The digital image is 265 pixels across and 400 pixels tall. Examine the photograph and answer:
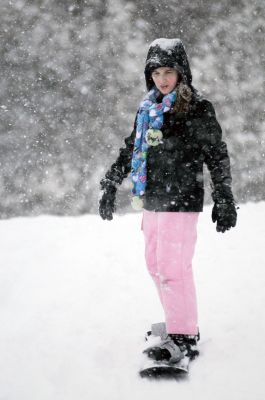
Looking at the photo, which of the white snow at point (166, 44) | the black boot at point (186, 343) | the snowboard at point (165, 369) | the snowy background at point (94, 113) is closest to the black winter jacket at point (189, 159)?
the white snow at point (166, 44)

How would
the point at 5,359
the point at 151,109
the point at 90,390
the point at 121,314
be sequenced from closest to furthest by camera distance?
the point at 90,390 < the point at 151,109 < the point at 5,359 < the point at 121,314

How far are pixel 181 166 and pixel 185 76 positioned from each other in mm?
562

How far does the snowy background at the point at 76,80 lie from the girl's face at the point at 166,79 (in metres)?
3.68

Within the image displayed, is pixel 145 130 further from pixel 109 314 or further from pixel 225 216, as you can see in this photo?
pixel 109 314

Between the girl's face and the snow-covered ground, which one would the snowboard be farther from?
the girl's face

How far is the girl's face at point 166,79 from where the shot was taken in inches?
97.3

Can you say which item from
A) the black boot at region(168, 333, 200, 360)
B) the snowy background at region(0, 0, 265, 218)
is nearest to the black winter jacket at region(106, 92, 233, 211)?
the black boot at region(168, 333, 200, 360)

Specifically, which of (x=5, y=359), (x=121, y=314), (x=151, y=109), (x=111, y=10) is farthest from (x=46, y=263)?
(x=111, y=10)

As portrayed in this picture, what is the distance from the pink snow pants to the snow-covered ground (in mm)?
297

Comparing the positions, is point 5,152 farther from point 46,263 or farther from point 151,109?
point 151,109

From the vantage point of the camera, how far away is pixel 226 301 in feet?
11.0

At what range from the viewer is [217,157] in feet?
7.93

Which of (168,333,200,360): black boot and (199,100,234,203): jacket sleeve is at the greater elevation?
(199,100,234,203): jacket sleeve

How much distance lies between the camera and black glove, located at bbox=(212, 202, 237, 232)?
7.63ft
